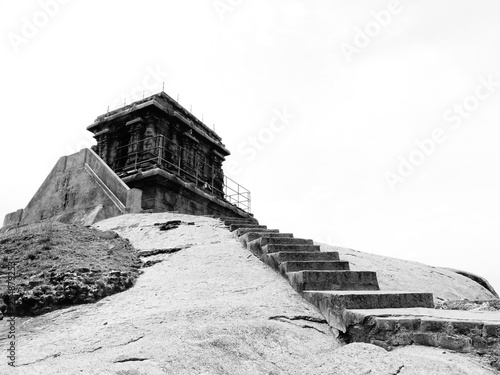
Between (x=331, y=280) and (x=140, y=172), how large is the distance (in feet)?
31.8

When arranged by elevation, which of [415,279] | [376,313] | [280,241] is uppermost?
[280,241]

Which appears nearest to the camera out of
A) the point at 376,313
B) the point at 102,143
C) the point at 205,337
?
the point at 205,337

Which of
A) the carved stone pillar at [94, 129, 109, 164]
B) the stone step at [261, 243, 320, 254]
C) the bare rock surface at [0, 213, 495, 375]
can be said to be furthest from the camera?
the carved stone pillar at [94, 129, 109, 164]

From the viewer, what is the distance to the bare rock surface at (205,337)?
2.46 m

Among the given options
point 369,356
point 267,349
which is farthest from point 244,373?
point 369,356

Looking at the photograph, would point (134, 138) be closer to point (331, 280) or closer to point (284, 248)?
point (284, 248)

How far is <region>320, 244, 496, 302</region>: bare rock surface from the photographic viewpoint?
19.4ft

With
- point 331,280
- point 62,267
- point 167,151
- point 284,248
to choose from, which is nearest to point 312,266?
point 331,280

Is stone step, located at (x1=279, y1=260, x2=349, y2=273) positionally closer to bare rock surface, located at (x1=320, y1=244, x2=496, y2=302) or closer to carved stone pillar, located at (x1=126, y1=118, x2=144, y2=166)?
bare rock surface, located at (x1=320, y1=244, x2=496, y2=302)

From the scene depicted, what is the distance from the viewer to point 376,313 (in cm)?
316

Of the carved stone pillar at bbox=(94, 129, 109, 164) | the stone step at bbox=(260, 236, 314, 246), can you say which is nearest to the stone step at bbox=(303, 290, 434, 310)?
the stone step at bbox=(260, 236, 314, 246)

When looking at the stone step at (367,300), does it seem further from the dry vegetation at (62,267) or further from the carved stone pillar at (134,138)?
the carved stone pillar at (134,138)

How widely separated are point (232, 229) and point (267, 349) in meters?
4.39

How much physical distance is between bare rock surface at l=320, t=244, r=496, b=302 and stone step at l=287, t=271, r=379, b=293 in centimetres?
126
